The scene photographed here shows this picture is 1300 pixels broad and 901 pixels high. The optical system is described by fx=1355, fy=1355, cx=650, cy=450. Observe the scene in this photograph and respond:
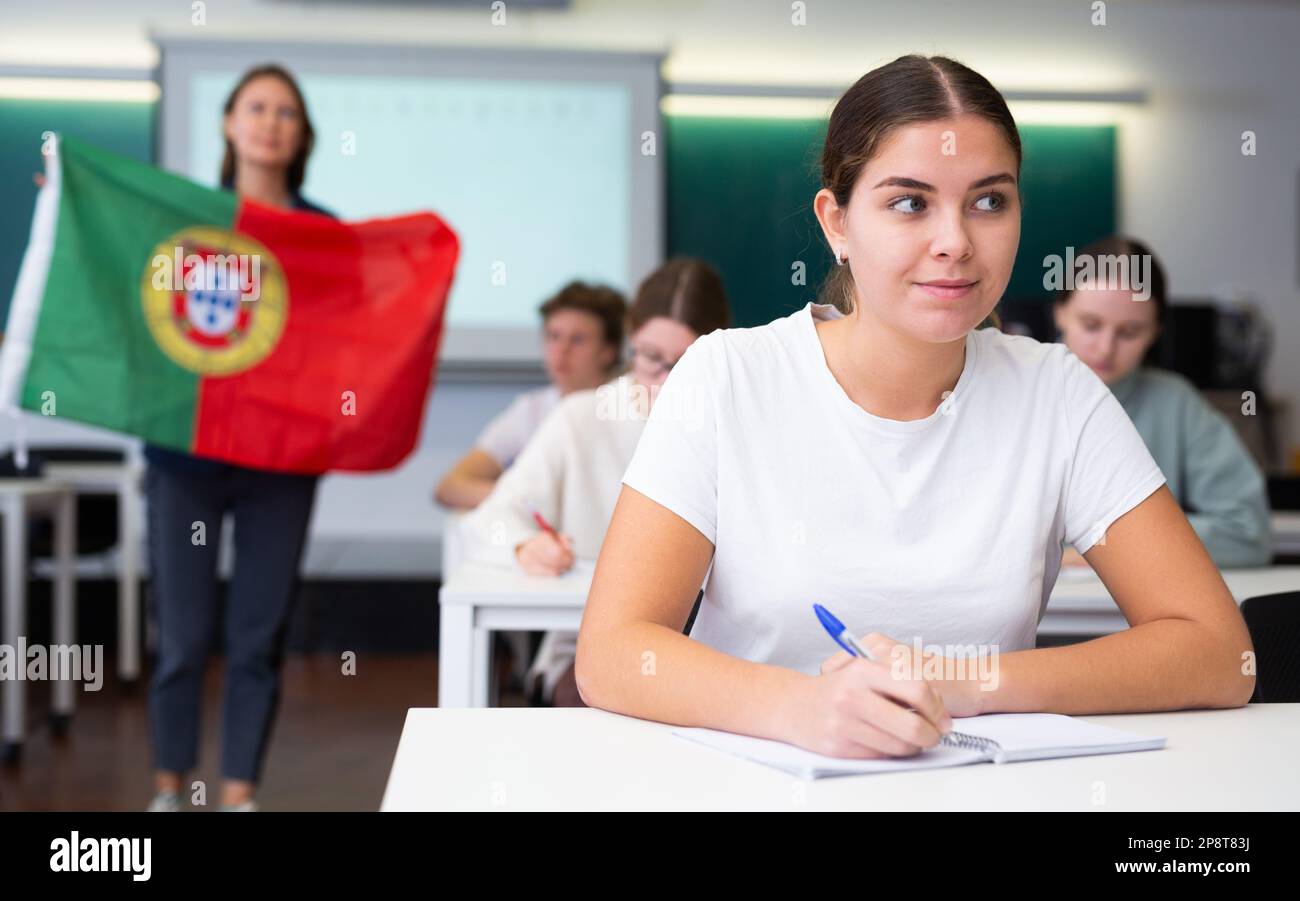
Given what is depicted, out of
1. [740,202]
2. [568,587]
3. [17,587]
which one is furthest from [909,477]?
[740,202]

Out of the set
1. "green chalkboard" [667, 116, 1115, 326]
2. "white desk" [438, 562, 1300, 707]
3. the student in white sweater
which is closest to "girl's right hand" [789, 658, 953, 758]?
"white desk" [438, 562, 1300, 707]

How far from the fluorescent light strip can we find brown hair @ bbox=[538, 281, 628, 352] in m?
3.17

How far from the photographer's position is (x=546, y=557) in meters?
2.32

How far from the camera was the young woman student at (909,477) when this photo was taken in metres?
1.36

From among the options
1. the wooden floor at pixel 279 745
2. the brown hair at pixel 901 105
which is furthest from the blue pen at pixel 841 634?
the wooden floor at pixel 279 745

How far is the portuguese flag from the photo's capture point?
3066 mm

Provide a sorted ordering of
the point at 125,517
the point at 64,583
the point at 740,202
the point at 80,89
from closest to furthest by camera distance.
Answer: the point at 64,583 → the point at 125,517 → the point at 80,89 → the point at 740,202

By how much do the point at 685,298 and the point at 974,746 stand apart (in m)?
1.85

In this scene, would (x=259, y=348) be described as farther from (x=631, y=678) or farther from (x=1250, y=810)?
(x=1250, y=810)

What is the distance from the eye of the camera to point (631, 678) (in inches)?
49.1

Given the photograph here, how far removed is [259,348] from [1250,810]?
8.85ft

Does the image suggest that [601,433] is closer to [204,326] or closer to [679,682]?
[204,326]

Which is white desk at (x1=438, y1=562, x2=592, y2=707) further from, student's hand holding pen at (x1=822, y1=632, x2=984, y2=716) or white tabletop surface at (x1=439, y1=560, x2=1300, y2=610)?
student's hand holding pen at (x1=822, y1=632, x2=984, y2=716)

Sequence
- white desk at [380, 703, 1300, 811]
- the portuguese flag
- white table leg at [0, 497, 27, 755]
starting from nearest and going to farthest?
white desk at [380, 703, 1300, 811] → the portuguese flag → white table leg at [0, 497, 27, 755]
